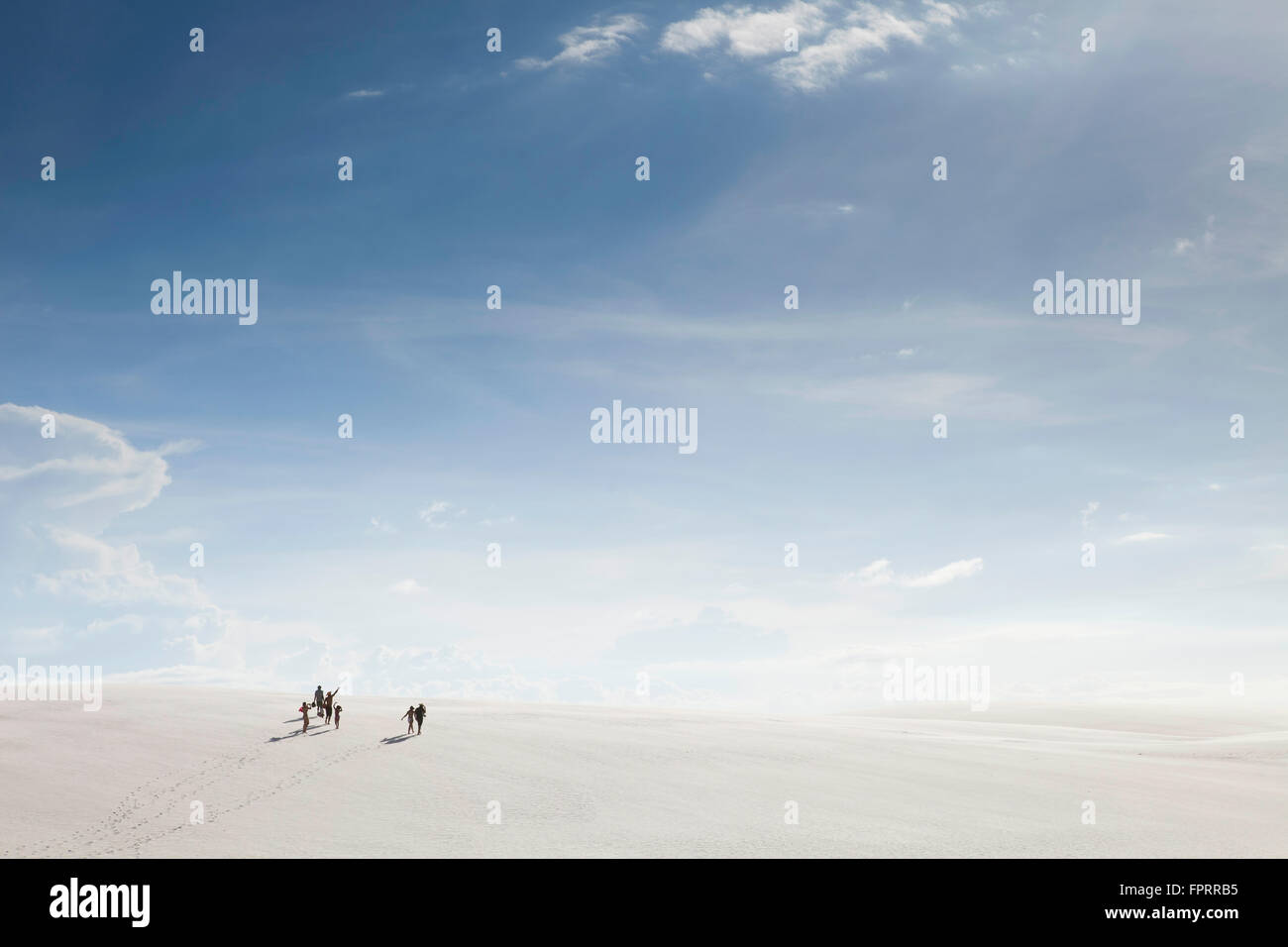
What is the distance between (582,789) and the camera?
2691 cm

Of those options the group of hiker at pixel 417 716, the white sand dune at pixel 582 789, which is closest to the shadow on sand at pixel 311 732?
the white sand dune at pixel 582 789

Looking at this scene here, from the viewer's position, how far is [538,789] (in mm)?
26547

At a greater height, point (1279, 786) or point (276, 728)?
point (276, 728)

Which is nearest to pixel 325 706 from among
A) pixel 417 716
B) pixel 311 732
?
pixel 311 732

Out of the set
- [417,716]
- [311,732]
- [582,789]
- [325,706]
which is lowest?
[582,789]

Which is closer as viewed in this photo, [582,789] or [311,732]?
[582,789]

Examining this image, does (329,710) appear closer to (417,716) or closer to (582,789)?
(417,716)

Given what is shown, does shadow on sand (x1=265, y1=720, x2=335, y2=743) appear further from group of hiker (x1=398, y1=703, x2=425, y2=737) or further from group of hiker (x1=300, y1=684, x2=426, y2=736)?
group of hiker (x1=398, y1=703, x2=425, y2=737)
